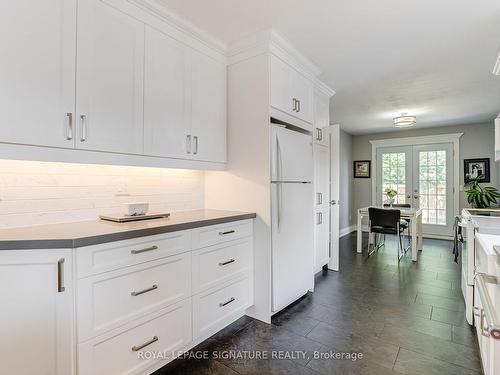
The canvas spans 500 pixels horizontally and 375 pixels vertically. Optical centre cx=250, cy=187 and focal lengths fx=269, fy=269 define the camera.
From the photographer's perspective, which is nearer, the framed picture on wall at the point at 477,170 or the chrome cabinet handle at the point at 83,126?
the chrome cabinet handle at the point at 83,126

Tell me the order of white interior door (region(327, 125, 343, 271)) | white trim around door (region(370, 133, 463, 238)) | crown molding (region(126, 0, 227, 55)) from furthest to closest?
white trim around door (region(370, 133, 463, 238)), white interior door (region(327, 125, 343, 271)), crown molding (region(126, 0, 227, 55))

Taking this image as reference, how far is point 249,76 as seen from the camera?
242 cm

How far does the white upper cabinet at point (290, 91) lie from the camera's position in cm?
238

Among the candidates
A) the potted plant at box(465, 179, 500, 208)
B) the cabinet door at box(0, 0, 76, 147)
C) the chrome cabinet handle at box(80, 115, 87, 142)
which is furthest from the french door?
the cabinet door at box(0, 0, 76, 147)

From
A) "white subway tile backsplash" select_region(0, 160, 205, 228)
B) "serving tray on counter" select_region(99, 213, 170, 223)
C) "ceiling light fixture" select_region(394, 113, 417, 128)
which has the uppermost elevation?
"ceiling light fixture" select_region(394, 113, 417, 128)

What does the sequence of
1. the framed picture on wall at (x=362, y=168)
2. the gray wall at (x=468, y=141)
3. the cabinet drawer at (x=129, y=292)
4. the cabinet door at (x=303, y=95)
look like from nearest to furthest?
the cabinet drawer at (x=129, y=292)
the cabinet door at (x=303, y=95)
the gray wall at (x=468, y=141)
the framed picture on wall at (x=362, y=168)

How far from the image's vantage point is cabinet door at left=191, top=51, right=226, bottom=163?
7.47ft

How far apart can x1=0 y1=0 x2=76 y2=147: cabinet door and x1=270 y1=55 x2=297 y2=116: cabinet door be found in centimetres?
146

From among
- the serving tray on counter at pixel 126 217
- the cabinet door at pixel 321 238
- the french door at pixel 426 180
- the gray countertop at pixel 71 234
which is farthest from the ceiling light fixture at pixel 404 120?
the serving tray on counter at pixel 126 217

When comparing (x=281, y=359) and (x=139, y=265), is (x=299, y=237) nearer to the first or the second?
(x=281, y=359)

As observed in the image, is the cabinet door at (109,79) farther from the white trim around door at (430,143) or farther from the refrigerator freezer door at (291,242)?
the white trim around door at (430,143)

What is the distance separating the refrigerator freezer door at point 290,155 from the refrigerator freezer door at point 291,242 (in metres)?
0.10

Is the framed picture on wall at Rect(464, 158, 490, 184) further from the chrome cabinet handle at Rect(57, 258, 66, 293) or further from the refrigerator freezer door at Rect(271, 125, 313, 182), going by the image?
the chrome cabinet handle at Rect(57, 258, 66, 293)

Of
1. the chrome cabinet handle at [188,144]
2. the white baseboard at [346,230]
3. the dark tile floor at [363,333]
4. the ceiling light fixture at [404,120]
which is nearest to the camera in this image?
the dark tile floor at [363,333]
